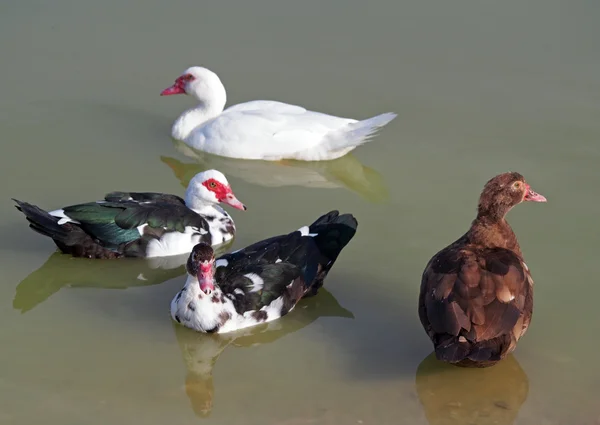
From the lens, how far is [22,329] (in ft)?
22.6

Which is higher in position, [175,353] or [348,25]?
[348,25]

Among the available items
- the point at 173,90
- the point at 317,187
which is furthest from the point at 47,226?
the point at 173,90

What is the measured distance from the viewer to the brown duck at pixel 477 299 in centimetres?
607

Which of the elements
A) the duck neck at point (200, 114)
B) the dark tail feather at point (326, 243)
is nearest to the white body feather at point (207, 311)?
the dark tail feather at point (326, 243)

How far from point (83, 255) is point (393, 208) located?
2569mm

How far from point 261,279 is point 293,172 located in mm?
2601

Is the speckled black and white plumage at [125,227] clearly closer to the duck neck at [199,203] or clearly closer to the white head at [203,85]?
the duck neck at [199,203]

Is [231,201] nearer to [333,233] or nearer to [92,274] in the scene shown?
[333,233]

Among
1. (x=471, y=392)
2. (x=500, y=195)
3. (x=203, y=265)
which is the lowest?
(x=471, y=392)

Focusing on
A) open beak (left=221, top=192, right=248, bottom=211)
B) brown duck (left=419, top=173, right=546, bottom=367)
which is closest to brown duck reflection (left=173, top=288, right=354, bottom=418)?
brown duck (left=419, top=173, right=546, bottom=367)

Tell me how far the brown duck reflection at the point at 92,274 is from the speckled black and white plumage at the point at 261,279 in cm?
62

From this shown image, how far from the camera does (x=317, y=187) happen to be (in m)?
9.19

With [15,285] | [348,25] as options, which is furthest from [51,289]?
[348,25]

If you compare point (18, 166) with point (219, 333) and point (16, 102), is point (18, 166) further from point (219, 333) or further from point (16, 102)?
point (219, 333)
